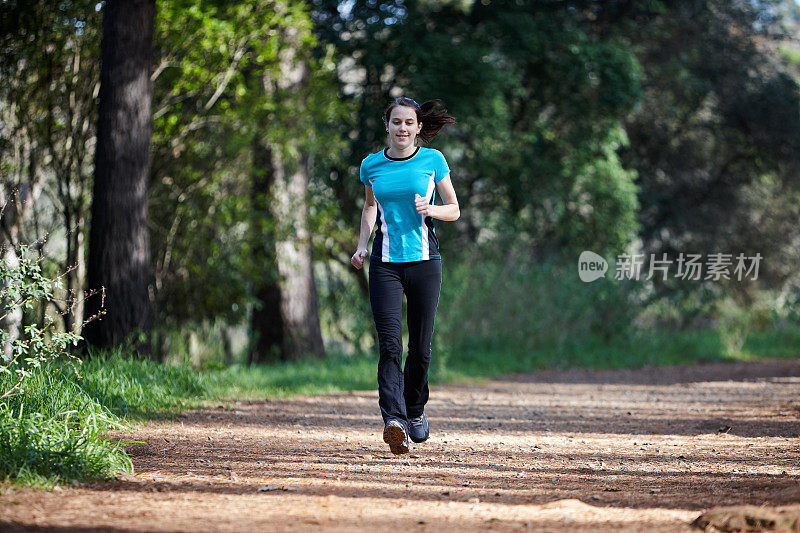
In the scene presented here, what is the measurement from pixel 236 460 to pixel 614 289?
12.6m

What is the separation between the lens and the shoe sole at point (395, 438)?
5.46 m

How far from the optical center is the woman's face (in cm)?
572

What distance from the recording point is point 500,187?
19.3 meters

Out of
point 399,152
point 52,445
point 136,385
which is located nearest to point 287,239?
Result: point 136,385

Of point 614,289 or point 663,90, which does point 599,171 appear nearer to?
point 614,289

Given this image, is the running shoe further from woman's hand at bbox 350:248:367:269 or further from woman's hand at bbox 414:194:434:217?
woman's hand at bbox 414:194:434:217

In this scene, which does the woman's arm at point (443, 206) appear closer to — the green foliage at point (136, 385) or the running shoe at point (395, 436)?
the running shoe at point (395, 436)

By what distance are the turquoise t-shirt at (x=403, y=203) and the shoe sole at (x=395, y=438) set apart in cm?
104

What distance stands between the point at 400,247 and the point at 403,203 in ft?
0.91

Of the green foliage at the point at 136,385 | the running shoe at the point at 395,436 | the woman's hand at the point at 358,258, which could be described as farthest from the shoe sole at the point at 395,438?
the green foliage at the point at 136,385

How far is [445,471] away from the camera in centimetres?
530

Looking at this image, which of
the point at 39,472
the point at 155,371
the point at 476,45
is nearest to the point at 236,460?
the point at 39,472

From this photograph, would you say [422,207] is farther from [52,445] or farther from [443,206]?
[52,445]

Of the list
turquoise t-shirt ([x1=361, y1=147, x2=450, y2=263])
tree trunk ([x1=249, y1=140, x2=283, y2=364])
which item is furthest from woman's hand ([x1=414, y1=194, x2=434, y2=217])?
tree trunk ([x1=249, y1=140, x2=283, y2=364])
